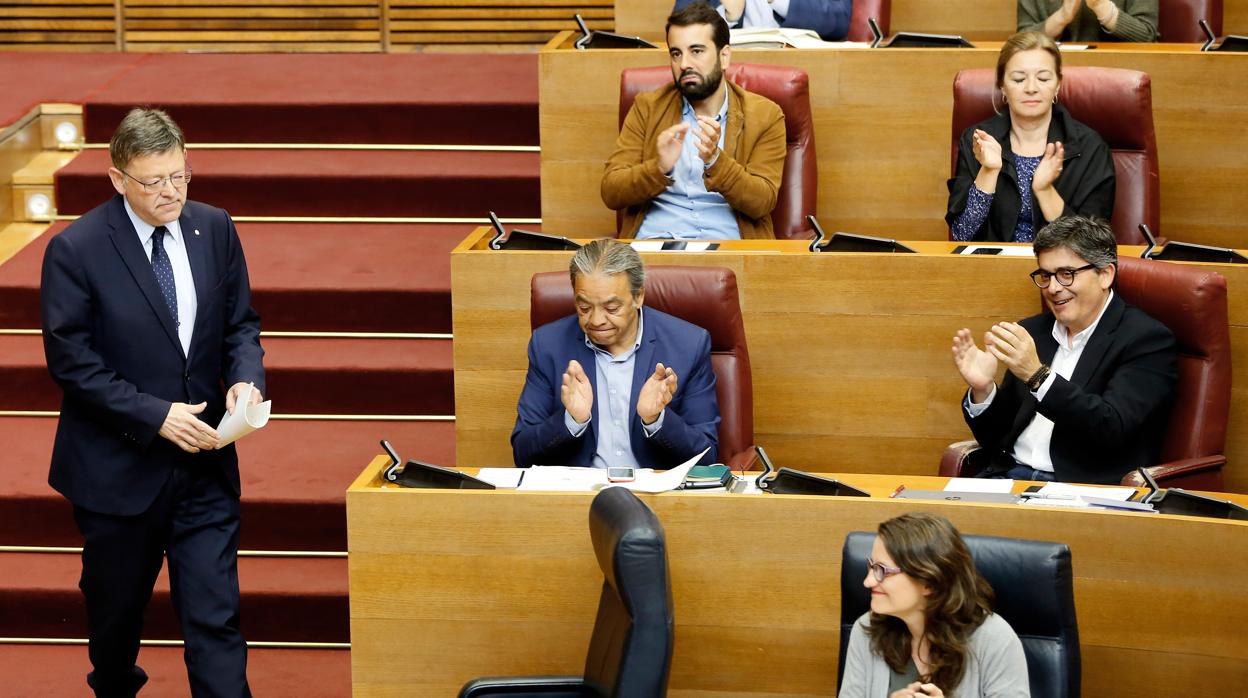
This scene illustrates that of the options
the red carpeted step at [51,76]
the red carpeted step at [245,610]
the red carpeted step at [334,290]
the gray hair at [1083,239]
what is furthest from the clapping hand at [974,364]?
the red carpeted step at [51,76]

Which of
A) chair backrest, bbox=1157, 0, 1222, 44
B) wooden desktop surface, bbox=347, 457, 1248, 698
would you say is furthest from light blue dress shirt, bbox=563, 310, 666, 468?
chair backrest, bbox=1157, 0, 1222, 44

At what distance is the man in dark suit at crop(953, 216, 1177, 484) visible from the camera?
308 centimetres

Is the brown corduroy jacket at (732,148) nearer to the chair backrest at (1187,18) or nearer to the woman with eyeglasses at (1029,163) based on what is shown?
the woman with eyeglasses at (1029,163)

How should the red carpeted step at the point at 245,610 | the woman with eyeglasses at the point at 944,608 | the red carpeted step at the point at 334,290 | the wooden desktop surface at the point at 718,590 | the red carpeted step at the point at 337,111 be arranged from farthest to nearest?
1. the red carpeted step at the point at 337,111
2. the red carpeted step at the point at 334,290
3. the red carpeted step at the point at 245,610
4. the wooden desktop surface at the point at 718,590
5. the woman with eyeglasses at the point at 944,608

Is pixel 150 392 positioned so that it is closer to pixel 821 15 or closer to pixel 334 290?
pixel 334 290

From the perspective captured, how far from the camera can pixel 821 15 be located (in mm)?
4711

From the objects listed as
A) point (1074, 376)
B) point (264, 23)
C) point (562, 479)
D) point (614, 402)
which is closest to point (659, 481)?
point (562, 479)

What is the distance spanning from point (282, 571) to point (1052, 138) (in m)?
2.11

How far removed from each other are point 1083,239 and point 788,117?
1.23 metres

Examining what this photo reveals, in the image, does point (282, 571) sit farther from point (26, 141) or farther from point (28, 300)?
point (26, 141)

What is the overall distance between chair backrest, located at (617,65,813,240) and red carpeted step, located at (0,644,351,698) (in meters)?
1.60

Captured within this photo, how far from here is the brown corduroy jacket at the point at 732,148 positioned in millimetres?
3980

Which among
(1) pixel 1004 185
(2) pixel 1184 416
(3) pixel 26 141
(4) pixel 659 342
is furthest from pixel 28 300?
(2) pixel 1184 416

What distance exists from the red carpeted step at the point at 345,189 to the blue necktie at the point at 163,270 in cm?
210
